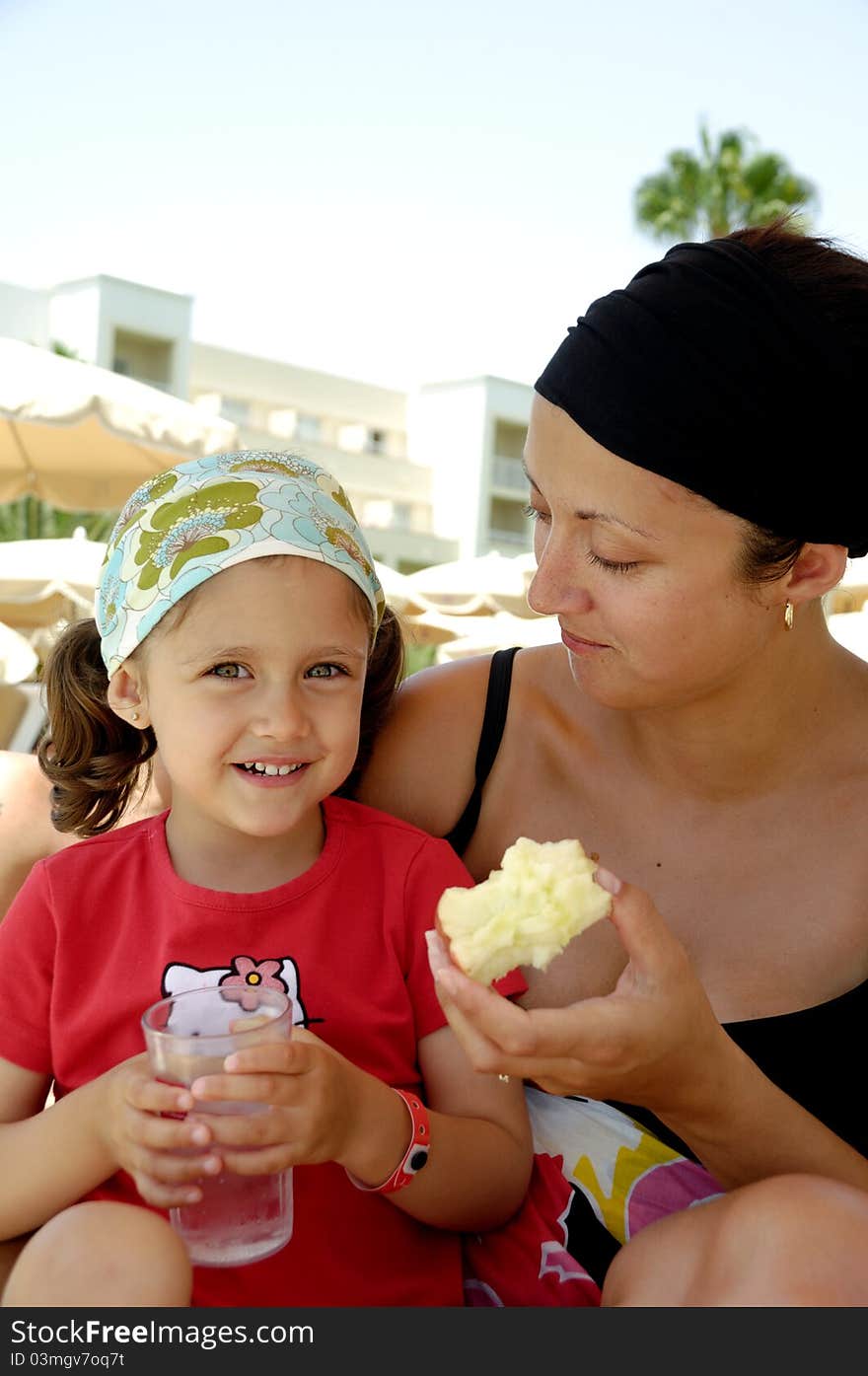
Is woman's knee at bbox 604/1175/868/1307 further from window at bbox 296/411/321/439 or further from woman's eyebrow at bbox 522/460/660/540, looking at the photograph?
window at bbox 296/411/321/439

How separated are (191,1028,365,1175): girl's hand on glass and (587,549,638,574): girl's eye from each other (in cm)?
90

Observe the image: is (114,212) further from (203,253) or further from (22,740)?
(22,740)

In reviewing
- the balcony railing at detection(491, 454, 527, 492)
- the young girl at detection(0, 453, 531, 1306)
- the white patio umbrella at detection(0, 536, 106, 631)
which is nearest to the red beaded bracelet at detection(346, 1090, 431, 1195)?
the young girl at detection(0, 453, 531, 1306)

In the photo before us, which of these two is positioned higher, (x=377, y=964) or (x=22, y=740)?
(x=377, y=964)

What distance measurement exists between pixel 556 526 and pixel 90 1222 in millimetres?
1260

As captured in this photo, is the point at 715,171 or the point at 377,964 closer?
the point at 377,964

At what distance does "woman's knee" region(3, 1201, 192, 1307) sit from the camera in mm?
1526

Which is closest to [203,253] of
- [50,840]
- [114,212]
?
[114,212]

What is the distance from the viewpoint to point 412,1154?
184cm

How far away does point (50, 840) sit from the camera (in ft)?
9.23

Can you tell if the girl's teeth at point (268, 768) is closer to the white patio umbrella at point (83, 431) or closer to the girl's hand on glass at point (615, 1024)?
the girl's hand on glass at point (615, 1024)

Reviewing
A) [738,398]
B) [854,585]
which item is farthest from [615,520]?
[854,585]

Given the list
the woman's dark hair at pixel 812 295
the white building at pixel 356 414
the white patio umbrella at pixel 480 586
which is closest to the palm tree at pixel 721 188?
the white building at pixel 356 414

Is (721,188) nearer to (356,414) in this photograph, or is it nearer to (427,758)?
(356,414)
